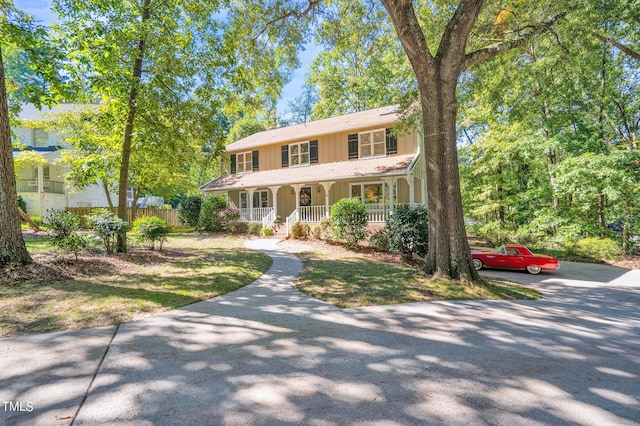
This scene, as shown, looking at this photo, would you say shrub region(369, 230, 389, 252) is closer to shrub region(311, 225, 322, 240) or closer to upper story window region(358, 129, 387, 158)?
shrub region(311, 225, 322, 240)

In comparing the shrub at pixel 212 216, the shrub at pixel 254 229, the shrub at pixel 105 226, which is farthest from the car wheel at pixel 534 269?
the shrub at pixel 212 216

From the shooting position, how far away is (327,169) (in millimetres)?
17156

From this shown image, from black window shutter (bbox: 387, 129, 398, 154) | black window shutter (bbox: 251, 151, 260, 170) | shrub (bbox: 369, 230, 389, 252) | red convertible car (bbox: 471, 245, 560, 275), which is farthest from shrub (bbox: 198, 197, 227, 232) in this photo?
red convertible car (bbox: 471, 245, 560, 275)

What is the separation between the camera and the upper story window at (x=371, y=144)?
1627cm

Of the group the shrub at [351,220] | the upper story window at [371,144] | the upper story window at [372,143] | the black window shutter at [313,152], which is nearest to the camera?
the shrub at [351,220]

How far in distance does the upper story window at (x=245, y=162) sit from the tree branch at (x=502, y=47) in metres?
15.8

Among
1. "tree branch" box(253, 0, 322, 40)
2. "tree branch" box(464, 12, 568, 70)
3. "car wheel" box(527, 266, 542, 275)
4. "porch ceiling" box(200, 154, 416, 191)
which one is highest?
"tree branch" box(253, 0, 322, 40)

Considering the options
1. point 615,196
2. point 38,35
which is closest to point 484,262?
point 615,196

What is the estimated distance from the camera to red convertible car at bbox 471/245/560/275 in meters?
10.6

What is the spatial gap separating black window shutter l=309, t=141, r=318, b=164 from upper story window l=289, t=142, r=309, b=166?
0.31 metres

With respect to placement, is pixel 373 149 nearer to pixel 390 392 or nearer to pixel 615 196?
pixel 615 196

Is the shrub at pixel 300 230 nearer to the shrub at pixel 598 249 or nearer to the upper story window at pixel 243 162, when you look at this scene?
the upper story window at pixel 243 162

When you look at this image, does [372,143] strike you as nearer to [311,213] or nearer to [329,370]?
[311,213]

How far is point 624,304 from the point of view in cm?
667
